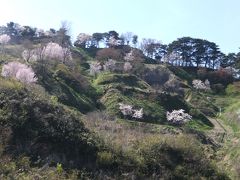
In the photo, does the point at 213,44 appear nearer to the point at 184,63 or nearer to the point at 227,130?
the point at 184,63

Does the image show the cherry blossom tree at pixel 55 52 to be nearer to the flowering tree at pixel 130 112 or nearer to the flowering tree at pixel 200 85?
the flowering tree at pixel 130 112

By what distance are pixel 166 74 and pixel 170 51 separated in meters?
14.7

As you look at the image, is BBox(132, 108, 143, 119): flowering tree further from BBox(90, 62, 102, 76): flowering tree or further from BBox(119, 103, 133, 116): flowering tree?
BBox(90, 62, 102, 76): flowering tree

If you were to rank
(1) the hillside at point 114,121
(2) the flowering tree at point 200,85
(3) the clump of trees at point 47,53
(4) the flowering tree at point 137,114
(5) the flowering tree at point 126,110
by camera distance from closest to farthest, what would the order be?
1. (1) the hillside at point 114,121
2. (4) the flowering tree at point 137,114
3. (5) the flowering tree at point 126,110
4. (3) the clump of trees at point 47,53
5. (2) the flowering tree at point 200,85

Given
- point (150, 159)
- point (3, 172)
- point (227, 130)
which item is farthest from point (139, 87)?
point (3, 172)

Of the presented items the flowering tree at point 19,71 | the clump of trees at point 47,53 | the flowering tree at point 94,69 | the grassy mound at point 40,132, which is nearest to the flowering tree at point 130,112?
the flowering tree at point 19,71

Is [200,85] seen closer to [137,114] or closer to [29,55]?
[137,114]

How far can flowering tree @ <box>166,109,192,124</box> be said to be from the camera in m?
64.2

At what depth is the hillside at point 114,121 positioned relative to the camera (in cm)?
1705

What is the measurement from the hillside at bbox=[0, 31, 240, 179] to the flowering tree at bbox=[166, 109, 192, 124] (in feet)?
0.83

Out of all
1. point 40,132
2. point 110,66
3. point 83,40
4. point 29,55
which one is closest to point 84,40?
point 83,40

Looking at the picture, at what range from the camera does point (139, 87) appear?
79.2 m

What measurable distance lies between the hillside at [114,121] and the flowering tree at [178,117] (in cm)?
25

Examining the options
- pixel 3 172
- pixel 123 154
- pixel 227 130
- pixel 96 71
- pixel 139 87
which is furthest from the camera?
pixel 96 71
